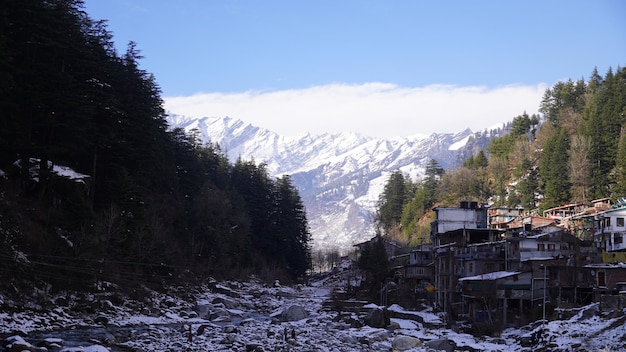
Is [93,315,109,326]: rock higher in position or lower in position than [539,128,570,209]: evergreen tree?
lower

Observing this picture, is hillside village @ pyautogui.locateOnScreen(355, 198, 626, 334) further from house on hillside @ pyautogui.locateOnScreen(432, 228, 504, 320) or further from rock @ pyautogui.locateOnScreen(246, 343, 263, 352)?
rock @ pyautogui.locateOnScreen(246, 343, 263, 352)

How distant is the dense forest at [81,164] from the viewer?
45.8m

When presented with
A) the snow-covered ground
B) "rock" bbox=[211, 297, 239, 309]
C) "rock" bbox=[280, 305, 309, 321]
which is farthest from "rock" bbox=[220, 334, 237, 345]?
"rock" bbox=[211, 297, 239, 309]

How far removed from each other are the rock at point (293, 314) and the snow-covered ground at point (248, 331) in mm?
93

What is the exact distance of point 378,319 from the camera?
179 ft

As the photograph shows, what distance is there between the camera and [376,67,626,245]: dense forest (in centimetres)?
9150

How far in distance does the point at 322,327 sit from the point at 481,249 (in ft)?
67.8

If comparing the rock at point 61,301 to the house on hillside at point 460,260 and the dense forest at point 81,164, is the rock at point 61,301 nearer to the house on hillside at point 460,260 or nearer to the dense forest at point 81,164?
the dense forest at point 81,164

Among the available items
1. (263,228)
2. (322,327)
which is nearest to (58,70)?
(322,327)

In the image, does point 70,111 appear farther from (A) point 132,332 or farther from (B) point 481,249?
(B) point 481,249

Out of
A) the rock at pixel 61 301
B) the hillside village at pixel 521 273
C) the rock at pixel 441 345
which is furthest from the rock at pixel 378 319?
the rock at pixel 61 301

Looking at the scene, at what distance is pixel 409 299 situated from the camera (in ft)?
237

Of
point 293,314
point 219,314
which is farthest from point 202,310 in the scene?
point 293,314

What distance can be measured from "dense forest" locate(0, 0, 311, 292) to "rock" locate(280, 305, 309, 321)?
41.2ft
